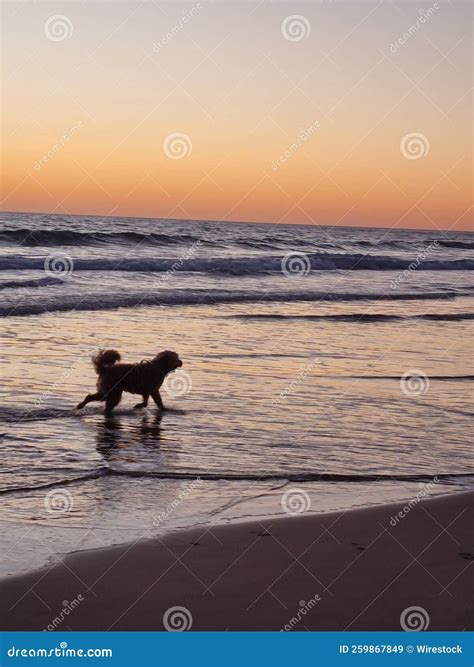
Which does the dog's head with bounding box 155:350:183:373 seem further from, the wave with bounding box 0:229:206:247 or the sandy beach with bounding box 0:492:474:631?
the wave with bounding box 0:229:206:247

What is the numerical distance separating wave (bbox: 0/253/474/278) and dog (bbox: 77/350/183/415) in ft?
55.7

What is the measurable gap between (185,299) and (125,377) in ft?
39.4

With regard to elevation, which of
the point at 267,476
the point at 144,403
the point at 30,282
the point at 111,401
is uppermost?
the point at 267,476

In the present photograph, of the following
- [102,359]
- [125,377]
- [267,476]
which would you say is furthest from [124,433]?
[267,476]

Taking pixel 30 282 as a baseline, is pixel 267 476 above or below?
above

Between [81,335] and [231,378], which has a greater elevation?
[231,378]

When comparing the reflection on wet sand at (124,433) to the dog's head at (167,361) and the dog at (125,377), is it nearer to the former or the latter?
the dog at (125,377)

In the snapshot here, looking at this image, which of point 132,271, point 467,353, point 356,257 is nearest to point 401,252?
point 356,257

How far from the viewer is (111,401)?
30.8ft

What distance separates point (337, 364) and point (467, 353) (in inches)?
→ 122

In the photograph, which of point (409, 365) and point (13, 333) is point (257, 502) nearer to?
point (409, 365)

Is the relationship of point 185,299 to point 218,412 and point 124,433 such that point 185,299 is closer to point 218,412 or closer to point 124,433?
point 218,412

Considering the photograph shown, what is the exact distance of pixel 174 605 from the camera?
15.1 ft

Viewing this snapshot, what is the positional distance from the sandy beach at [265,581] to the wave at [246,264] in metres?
21.5
